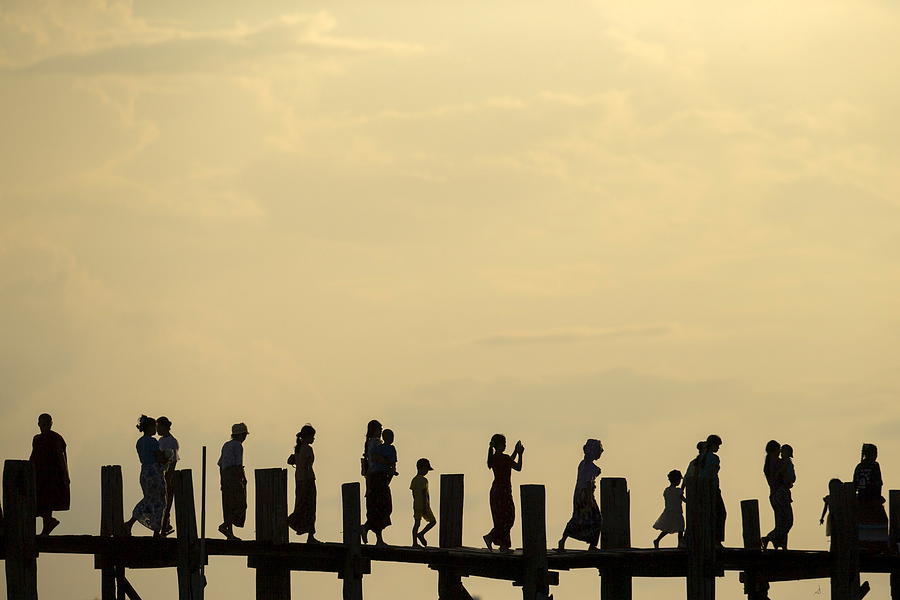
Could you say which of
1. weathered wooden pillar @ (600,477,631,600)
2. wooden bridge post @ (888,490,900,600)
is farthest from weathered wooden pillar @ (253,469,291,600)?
wooden bridge post @ (888,490,900,600)

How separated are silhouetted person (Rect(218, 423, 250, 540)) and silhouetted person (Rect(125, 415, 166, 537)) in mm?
738

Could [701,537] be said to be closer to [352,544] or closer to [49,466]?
[352,544]

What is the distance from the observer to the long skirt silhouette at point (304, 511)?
23047 millimetres

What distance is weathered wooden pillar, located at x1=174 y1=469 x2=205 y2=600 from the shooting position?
2244 centimetres

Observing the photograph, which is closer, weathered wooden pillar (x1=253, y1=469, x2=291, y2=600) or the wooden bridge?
the wooden bridge

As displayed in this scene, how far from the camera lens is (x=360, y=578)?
75.1 feet

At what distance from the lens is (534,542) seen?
21328 mm

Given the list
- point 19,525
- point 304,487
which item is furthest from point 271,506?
point 19,525

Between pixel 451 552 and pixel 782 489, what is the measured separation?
4.28 metres

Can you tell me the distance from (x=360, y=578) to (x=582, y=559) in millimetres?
2673

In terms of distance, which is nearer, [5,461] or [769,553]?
[5,461]

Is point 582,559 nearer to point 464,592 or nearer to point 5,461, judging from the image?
point 464,592

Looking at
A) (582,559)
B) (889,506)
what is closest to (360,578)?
(582,559)

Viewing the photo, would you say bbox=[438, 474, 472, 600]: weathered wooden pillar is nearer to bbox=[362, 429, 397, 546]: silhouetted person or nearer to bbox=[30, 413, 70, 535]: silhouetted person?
bbox=[362, 429, 397, 546]: silhouetted person
